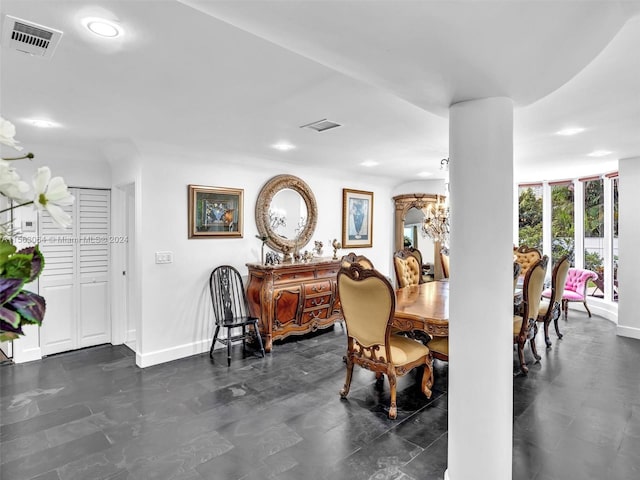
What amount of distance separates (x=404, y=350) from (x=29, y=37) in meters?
3.07

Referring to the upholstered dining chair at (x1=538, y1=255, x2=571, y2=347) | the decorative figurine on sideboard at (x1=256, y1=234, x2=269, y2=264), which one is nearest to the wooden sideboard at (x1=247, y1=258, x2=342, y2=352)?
the decorative figurine on sideboard at (x1=256, y1=234, x2=269, y2=264)

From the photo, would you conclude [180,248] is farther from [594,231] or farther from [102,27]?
[594,231]

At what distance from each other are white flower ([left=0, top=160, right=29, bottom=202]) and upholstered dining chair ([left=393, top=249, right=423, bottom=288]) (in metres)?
4.43

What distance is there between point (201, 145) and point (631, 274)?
226 inches

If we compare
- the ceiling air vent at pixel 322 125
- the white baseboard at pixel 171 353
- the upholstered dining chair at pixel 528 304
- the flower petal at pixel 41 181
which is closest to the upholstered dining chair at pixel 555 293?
the upholstered dining chair at pixel 528 304

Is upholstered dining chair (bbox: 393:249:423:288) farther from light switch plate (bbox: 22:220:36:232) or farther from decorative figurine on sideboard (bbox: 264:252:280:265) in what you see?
light switch plate (bbox: 22:220:36:232)

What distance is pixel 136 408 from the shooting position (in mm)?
2977

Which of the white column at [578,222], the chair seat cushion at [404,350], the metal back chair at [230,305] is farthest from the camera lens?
the white column at [578,222]

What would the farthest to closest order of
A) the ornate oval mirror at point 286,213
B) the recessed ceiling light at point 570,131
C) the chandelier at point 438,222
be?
1. the ornate oval mirror at point 286,213
2. the chandelier at point 438,222
3. the recessed ceiling light at point 570,131

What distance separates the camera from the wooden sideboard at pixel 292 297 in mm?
4363

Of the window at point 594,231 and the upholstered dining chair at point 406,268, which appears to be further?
the window at point 594,231

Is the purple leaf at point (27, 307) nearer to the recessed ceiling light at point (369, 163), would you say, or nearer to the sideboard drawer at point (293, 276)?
the sideboard drawer at point (293, 276)

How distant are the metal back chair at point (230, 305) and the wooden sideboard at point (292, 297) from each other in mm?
146

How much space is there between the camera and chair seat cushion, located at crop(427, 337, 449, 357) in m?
3.17
